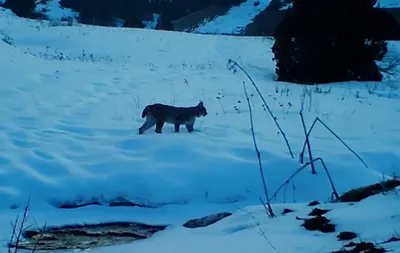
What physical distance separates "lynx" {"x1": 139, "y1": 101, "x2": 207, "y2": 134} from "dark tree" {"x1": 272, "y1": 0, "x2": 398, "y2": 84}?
25.7 ft

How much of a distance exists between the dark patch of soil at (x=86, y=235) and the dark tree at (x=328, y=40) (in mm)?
10762

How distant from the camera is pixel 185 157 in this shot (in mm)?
6590

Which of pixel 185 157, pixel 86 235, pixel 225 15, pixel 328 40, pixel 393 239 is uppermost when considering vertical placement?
pixel 225 15

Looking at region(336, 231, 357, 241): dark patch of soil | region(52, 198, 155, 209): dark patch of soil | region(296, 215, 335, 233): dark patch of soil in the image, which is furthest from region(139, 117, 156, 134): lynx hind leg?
region(336, 231, 357, 241): dark patch of soil

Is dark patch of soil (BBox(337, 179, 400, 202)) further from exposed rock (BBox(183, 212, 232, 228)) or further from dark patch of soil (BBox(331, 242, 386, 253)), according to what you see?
dark patch of soil (BBox(331, 242, 386, 253))

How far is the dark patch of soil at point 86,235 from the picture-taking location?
4.49 meters

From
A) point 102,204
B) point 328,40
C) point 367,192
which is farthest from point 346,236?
point 328,40

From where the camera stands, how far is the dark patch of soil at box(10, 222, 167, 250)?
449 centimetres

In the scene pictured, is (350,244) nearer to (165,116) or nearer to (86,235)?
(86,235)

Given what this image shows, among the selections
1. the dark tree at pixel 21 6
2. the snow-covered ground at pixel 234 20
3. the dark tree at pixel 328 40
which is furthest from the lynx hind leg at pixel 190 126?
the snow-covered ground at pixel 234 20

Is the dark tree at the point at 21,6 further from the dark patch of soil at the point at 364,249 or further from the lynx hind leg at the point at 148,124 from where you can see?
the dark patch of soil at the point at 364,249

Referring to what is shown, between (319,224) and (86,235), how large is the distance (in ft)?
7.22

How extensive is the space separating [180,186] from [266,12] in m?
40.6

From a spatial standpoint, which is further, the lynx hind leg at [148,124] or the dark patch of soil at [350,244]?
the lynx hind leg at [148,124]
